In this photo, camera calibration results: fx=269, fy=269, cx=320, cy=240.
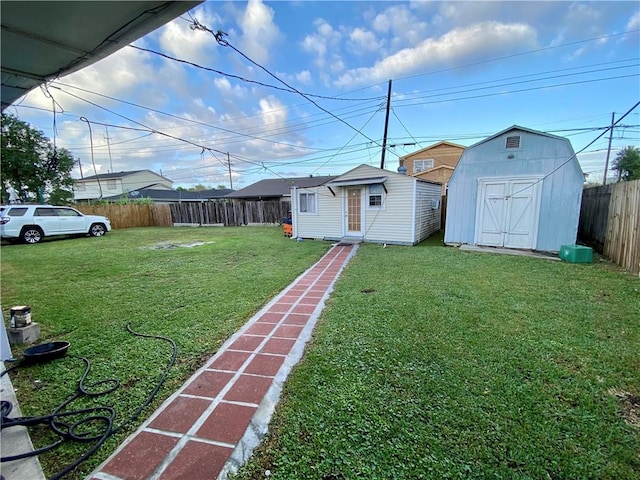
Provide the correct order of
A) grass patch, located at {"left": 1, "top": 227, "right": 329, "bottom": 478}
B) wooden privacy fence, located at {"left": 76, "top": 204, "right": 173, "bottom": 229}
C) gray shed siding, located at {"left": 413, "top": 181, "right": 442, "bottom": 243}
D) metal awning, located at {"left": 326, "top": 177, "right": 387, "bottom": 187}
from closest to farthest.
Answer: grass patch, located at {"left": 1, "top": 227, "right": 329, "bottom": 478}, metal awning, located at {"left": 326, "top": 177, "right": 387, "bottom": 187}, gray shed siding, located at {"left": 413, "top": 181, "right": 442, "bottom": 243}, wooden privacy fence, located at {"left": 76, "top": 204, "right": 173, "bottom": 229}

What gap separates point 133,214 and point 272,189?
9.53 metres

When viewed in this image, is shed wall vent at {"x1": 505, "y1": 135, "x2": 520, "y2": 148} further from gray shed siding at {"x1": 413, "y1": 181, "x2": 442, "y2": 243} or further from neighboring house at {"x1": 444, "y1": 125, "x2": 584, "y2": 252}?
gray shed siding at {"x1": 413, "y1": 181, "x2": 442, "y2": 243}

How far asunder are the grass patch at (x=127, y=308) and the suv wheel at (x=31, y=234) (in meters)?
2.87

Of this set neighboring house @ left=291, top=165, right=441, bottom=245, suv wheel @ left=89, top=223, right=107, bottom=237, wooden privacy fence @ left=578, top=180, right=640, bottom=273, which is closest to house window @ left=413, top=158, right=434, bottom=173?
neighboring house @ left=291, top=165, right=441, bottom=245

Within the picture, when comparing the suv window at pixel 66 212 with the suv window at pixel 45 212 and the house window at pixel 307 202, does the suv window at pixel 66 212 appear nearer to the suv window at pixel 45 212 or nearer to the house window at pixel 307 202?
the suv window at pixel 45 212

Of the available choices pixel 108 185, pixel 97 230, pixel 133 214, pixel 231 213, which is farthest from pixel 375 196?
pixel 108 185

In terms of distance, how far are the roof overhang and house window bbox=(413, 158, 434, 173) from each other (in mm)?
21857

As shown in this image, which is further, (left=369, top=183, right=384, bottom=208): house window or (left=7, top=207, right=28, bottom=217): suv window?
(left=7, top=207, right=28, bottom=217): suv window

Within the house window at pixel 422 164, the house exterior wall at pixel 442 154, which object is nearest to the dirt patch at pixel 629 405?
the house exterior wall at pixel 442 154

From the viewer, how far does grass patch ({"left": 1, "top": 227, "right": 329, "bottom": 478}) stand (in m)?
2.10

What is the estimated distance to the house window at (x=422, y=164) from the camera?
21544mm

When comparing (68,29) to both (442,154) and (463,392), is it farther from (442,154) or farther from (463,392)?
(442,154)

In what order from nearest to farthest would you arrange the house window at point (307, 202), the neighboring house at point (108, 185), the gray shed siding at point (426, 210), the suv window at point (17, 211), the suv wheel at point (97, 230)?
the gray shed siding at point (426, 210) → the suv window at point (17, 211) → the house window at point (307, 202) → the suv wheel at point (97, 230) → the neighboring house at point (108, 185)

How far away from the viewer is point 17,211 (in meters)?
9.82
